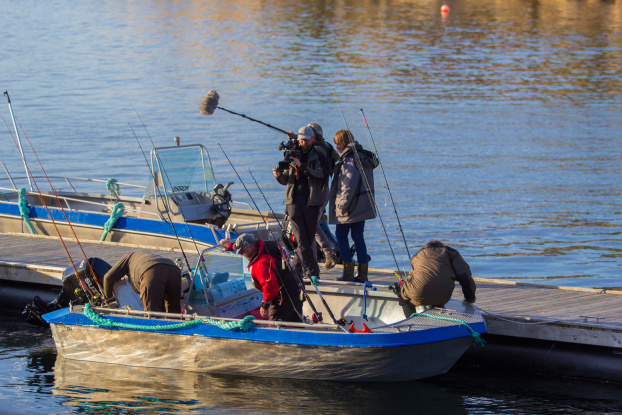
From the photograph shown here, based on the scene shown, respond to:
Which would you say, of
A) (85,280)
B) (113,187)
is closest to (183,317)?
(85,280)

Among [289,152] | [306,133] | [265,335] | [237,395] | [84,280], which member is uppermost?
[306,133]

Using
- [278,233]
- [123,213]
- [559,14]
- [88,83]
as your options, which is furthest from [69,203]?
[559,14]

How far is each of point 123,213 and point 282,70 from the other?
2336cm

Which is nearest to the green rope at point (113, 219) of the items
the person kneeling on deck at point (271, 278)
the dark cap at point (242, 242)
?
the person kneeling on deck at point (271, 278)

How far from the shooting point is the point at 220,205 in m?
12.9

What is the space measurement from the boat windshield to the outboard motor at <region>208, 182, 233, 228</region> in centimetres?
30

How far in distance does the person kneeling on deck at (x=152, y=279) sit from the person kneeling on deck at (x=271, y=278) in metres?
0.62

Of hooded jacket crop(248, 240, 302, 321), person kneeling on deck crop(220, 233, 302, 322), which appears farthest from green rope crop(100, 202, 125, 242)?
hooded jacket crop(248, 240, 302, 321)

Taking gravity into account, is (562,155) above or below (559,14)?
below

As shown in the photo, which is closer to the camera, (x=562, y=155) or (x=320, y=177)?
(x=320, y=177)

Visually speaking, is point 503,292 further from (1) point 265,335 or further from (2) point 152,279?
(2) point 152,279

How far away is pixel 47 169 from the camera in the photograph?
70.3 ft

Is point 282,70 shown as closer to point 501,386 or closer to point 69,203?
point 69,203

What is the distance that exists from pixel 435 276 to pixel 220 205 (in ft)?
18.2
